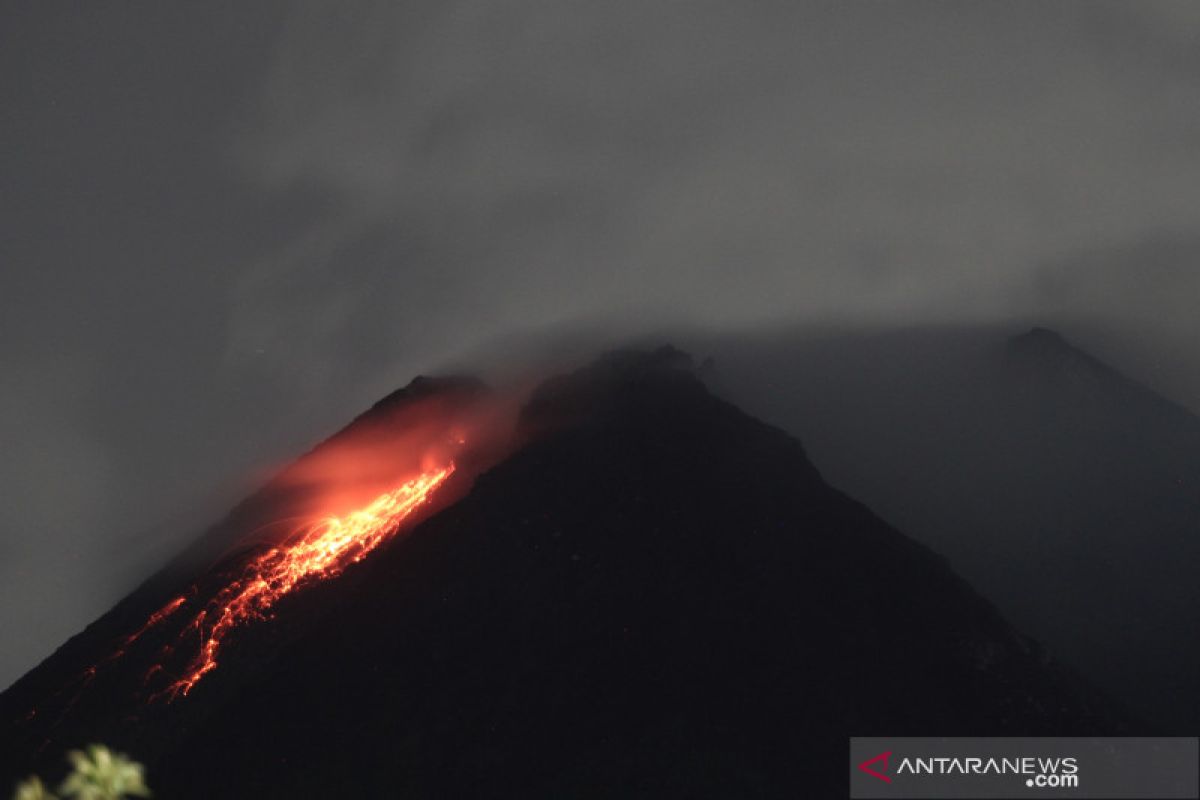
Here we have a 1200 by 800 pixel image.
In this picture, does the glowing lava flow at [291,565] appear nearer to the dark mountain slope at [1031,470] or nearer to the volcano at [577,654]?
the volcano at [577,654]

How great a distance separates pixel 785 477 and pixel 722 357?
7163cm

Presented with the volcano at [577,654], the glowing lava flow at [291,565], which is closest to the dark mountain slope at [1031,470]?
the volcano at [577,654]

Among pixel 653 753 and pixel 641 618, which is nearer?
pixel 653 753

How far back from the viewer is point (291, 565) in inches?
2217

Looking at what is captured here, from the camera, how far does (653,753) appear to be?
3503cm

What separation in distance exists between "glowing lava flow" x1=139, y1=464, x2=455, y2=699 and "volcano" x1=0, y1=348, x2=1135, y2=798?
0.98ft

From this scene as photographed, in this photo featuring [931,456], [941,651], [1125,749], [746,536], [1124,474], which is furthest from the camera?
[931,456]

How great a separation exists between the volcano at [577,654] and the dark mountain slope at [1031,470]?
18691 mm

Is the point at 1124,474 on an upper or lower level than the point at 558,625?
upper

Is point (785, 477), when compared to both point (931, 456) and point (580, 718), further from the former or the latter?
point (931, 456)

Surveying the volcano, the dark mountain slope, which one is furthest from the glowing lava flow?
the dark mountain slope

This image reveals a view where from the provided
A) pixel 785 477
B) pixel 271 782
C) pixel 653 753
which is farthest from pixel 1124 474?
pixel 271 782

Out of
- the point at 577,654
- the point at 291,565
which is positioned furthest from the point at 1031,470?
the point at 291,565

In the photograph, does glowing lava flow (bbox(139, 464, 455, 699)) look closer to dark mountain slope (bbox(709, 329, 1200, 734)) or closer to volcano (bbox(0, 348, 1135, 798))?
volcano (bbox(0, 348, 1135, 798))
